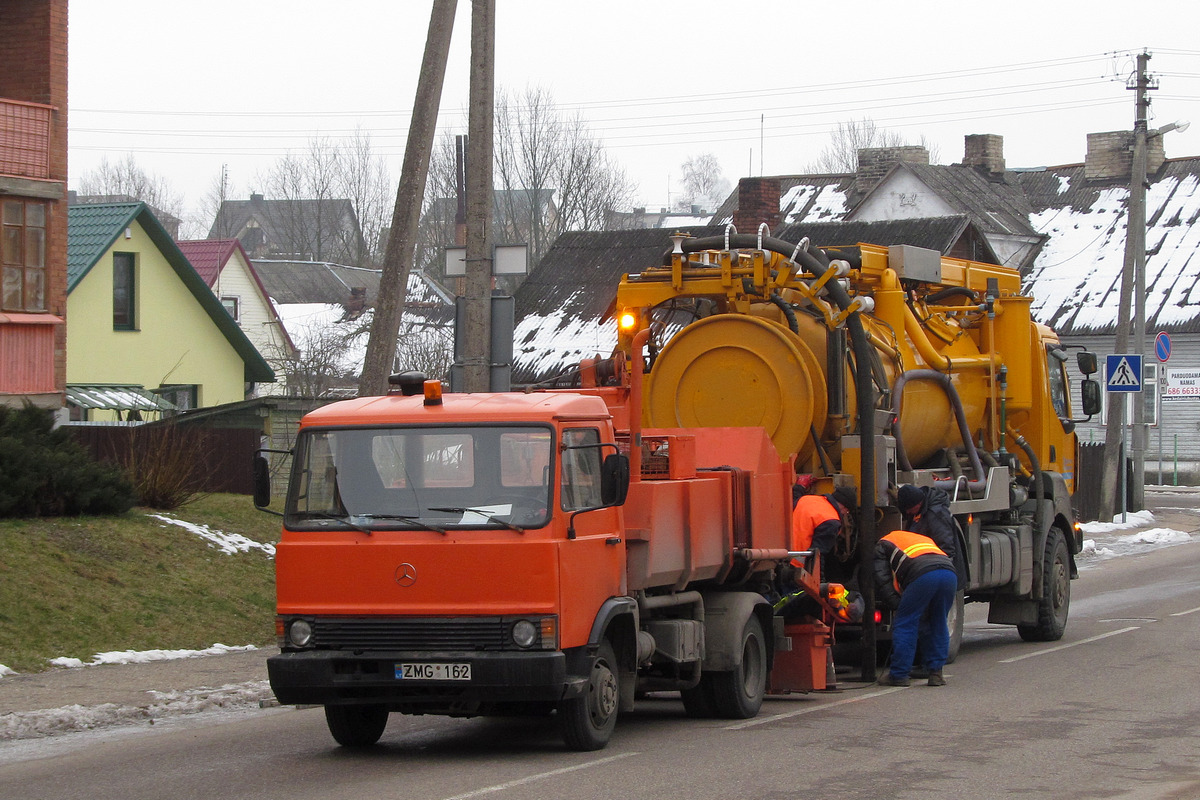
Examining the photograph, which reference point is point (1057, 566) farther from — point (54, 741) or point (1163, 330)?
point (1163, 330)

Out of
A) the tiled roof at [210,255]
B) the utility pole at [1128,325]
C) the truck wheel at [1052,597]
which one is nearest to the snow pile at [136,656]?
the truck wheel at [1052,597]

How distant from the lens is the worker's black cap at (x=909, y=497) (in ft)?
40.1

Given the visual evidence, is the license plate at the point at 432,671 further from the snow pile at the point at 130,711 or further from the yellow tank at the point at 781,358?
the yellow tank at the point at 781,358

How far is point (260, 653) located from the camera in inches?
537

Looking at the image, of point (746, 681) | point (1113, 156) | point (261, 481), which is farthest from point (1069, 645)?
point (1113, 156)

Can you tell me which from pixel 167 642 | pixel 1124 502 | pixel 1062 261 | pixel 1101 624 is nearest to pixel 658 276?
pixel 167 642

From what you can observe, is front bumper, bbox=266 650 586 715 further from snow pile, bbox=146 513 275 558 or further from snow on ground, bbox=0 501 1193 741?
snow pile, bbox=146 513 275 558

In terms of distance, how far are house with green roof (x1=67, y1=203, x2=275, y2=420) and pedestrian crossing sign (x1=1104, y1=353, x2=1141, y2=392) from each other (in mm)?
19878

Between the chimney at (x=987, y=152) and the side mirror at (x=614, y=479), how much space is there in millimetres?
48359

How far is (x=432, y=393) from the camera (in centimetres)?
905

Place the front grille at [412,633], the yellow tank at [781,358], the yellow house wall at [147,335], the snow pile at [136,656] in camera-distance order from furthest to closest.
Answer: the yellow house wall at [147,335] < the snow pile at [136,656] < the yellow tank at [781,358] < the front grille at [412,633]

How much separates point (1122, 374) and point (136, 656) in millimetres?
20179

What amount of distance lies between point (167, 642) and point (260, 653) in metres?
0.82

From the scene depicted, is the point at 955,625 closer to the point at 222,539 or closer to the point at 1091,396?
the point at 1091,396
